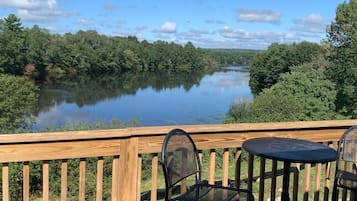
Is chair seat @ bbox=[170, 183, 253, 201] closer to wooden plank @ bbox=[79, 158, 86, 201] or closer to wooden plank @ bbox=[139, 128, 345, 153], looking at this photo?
wooden plank @ bbox=[139, 128, 345, 153]

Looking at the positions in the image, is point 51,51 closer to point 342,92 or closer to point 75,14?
point 75,14

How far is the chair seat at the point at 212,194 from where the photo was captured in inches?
84.7

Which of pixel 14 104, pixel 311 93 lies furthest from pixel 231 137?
pixel 311 93

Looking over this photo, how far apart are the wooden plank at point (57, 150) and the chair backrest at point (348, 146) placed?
1.44 meters

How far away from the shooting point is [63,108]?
95.3 feet

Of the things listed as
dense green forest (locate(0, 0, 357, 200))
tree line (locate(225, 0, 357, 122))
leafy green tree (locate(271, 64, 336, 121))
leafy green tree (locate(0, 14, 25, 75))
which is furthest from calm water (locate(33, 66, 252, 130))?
leafy green tree (locate(0, 14, 25, 75))

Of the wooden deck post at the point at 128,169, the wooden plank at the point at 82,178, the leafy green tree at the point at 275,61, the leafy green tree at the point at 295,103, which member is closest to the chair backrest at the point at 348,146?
the wooden deck post at the point at 128,169

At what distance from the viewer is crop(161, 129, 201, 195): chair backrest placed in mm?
2025

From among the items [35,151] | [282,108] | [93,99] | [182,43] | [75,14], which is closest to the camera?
[35,151]

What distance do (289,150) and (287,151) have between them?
0.11 ft

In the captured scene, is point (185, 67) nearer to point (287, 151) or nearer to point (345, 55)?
point (345, 55)

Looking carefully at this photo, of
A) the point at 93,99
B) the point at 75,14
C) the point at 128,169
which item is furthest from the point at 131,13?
the point at 128,169

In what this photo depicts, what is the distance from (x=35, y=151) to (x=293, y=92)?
2470cm

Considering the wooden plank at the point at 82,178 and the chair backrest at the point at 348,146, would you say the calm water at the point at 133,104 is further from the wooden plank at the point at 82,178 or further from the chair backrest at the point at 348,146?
the wooden plank at the point at 82,178
